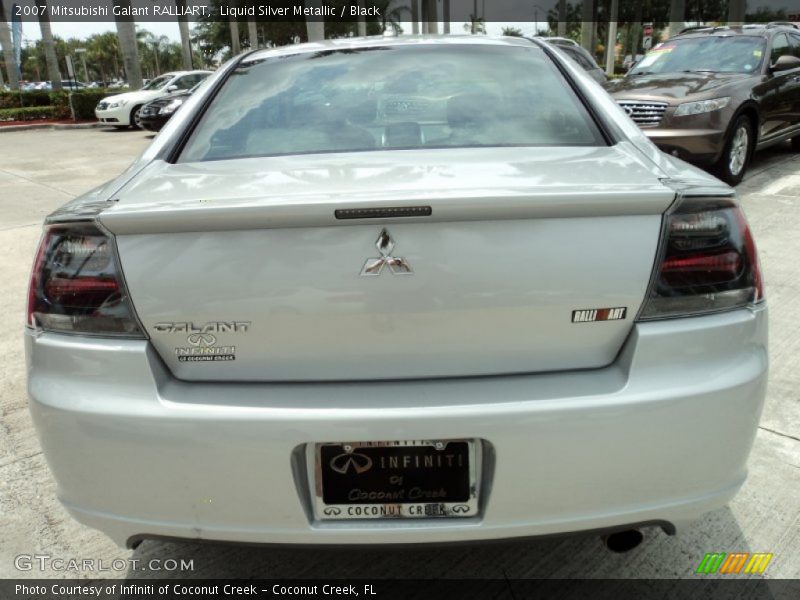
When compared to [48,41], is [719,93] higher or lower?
lower

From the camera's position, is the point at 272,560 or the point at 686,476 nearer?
the point at 686,476

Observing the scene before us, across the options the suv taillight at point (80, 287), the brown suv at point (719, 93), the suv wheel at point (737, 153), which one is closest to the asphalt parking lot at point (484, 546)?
the suv taillight at point (80, 287)

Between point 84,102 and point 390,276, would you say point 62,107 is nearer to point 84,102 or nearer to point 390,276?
point 84,102

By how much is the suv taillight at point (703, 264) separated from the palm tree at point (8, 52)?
98.1 feet

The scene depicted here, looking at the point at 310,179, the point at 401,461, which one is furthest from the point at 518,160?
the point at 401,461

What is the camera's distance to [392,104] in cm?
222

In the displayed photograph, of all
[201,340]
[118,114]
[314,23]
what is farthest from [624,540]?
[118,114]

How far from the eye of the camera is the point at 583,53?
10375mm

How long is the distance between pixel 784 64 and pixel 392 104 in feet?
22.1

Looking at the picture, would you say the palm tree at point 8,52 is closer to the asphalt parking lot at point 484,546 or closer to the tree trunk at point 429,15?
the tree trunk at point 429,15

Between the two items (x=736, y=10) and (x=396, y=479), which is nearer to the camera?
(x=396, y=479)

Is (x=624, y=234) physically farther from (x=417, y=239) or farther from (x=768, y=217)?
(x=768, y=217)

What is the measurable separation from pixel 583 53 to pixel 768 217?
18.6 ft

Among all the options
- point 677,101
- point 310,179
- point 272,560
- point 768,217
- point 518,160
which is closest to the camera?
point 310,179
